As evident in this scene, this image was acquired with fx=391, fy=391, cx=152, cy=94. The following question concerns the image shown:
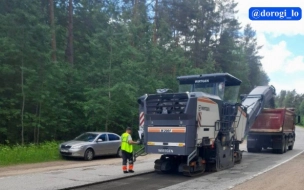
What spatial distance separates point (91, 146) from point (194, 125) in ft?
26.5

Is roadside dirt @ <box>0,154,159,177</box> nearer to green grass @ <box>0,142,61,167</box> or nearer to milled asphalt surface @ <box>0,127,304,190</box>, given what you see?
green grass @ <box>0,142,61,167</box>

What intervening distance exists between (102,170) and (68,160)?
4.83 metres

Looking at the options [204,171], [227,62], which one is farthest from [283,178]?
[227,62]

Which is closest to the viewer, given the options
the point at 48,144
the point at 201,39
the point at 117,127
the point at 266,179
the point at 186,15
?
the point at 266,179

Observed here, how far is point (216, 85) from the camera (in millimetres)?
16078

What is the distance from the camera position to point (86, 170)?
15242mm

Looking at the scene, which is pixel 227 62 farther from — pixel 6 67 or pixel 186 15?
pixel 6 67

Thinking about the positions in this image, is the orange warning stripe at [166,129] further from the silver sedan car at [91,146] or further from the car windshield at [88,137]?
the car windshield at [88,137]

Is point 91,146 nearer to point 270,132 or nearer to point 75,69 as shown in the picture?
point 75,69

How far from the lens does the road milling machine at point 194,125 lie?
1341cm

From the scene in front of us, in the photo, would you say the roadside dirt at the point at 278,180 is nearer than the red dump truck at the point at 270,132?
Yes

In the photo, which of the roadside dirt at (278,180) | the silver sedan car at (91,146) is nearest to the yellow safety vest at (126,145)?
the roadside dirt at (278,180)

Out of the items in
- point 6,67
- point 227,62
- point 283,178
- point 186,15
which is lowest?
point 283,178

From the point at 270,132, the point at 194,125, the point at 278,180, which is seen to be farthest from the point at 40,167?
the point at 270,132
